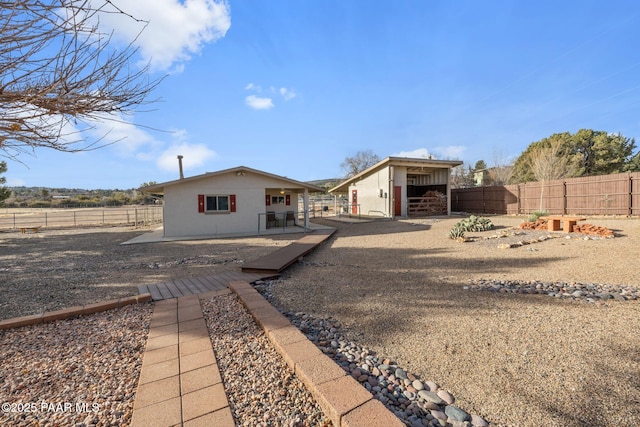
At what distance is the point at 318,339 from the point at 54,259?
29.4 feet

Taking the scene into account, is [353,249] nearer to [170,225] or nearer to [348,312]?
[348,312]

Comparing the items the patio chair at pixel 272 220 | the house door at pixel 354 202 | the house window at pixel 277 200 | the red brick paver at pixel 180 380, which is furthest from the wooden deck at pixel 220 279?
the house door at pixel 354 202

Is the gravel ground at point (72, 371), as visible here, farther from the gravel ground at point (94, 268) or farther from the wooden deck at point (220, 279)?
the gravel ground at point (94, 268)

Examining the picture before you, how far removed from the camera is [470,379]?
7.34 ft

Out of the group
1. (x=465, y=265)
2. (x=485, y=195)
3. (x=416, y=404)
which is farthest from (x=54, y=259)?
(x=485, y=195)

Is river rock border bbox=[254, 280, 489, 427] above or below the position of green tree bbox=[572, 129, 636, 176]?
below

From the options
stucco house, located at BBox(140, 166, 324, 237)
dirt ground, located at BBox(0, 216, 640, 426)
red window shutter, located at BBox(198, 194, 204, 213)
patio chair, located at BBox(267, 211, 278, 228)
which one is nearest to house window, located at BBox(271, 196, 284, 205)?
patio chair, located at BBox(267, 211, 278, 228)

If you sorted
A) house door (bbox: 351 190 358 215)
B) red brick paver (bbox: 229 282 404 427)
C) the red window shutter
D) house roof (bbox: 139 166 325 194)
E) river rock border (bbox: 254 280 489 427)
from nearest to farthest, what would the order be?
red brick paver (bbox: 229 282 404 427)
river rock border (bbox: 254 280 489 427)
house roof (bbox: 139 166 325 194)
the red window shutter
house door (bbox: 351 190 358 215)

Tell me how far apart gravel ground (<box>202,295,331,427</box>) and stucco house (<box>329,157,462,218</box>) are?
15.4 meters

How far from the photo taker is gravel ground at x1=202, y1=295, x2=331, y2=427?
1793 millimetres

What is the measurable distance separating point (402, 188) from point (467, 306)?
15.1 meters

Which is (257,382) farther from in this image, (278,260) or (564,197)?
(564,197)

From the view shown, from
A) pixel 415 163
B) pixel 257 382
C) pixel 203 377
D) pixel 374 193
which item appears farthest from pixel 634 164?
pixel 203 377

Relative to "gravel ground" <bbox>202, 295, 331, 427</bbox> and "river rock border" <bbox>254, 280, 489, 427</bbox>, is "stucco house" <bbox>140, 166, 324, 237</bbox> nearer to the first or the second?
"gravel ground" <bbox>202, 295, 331, 427</bbox>
